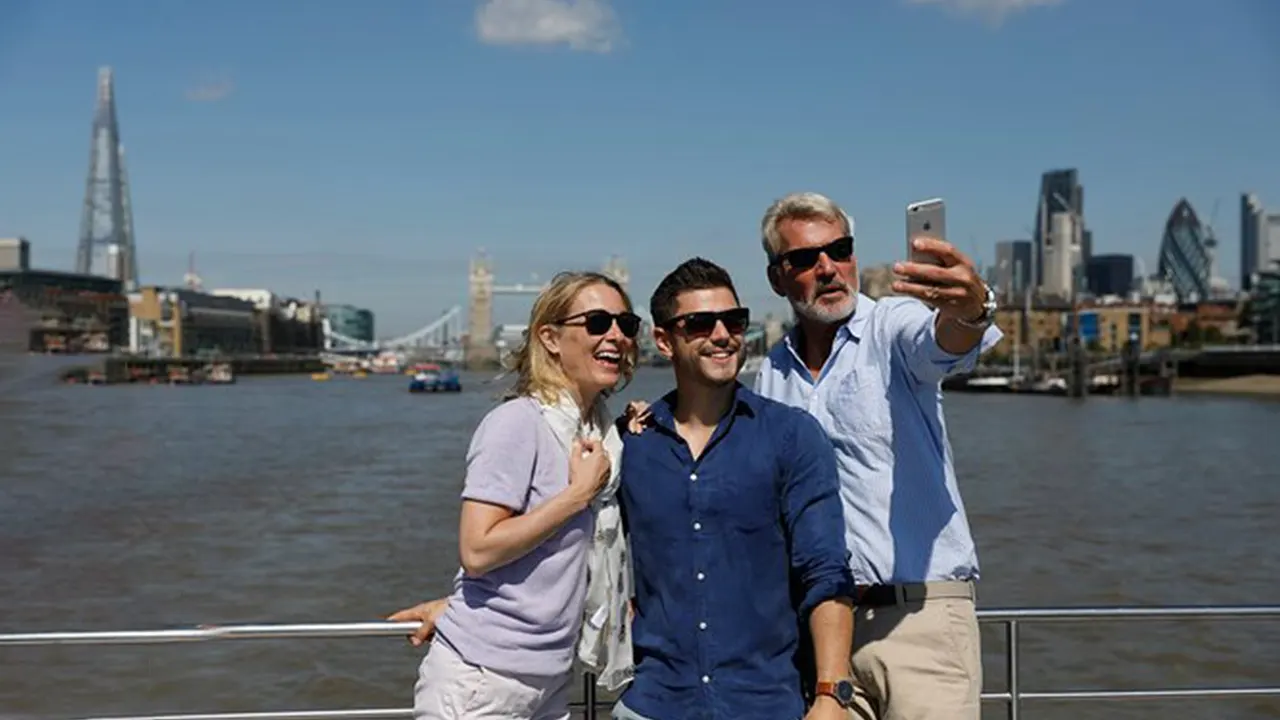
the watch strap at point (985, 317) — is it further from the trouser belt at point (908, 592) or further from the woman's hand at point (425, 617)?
the woman's hand at point (425, 617)

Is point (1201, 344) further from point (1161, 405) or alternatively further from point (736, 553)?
point (736, 553)

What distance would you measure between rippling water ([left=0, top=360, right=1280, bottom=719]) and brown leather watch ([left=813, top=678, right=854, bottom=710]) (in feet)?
3.45

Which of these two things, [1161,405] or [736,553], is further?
[1161,405]

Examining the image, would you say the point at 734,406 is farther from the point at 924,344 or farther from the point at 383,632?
the point at 383,632

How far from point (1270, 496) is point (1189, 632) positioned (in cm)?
1519

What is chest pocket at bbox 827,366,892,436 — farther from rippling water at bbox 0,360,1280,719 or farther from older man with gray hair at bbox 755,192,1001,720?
rippling water at bbox 0,360,1280,719

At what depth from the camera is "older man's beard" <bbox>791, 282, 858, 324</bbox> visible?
2682 mm

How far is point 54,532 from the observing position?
20.5 m

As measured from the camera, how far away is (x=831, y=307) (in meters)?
2.69

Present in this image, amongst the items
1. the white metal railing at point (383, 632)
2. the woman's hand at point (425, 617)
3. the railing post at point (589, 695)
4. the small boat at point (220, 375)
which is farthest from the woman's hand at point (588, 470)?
the small boat at point (220, 375)

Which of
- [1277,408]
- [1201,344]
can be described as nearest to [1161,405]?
[1277,408]

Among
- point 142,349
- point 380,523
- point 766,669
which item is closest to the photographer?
point 766,669

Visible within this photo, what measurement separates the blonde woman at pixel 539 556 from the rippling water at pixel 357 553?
0.41 meters

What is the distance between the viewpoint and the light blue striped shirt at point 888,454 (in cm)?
267
